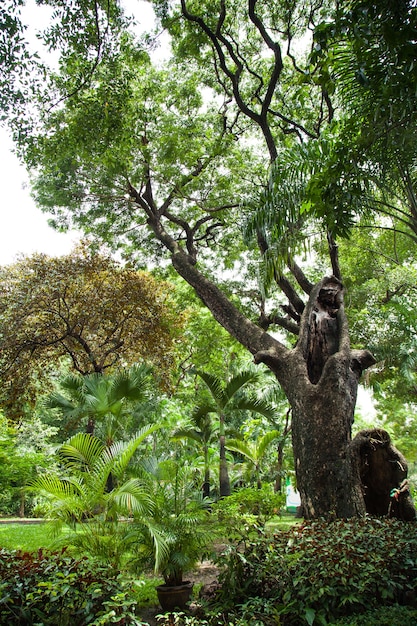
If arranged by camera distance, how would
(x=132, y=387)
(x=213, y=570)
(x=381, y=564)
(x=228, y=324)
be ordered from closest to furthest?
(x=381, y=564), (x=213, y=570), (x=228, y=324), (x=132, y=387)

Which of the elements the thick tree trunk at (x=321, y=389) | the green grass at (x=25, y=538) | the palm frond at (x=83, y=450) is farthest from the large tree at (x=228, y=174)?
the green grass at (x=25, y=538)

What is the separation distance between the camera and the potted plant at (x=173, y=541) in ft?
17.0

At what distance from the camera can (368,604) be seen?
3.55 metres

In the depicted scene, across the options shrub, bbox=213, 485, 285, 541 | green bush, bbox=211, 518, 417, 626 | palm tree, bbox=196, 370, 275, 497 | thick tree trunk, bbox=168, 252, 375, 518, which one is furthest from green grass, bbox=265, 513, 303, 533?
green bush, bbox=211, 518, 417, 626

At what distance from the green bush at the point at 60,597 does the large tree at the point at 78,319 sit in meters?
7.71

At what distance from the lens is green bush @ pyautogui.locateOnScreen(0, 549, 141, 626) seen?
9.55 ft

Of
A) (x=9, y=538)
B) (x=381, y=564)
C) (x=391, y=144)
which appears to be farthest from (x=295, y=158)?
(x=9, y=538)

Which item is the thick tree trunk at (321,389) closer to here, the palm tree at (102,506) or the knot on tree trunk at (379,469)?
the knot on tree trunk at (379,469)

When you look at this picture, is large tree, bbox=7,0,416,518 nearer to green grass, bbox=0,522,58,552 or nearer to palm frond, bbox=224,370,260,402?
palm frond, bbox=224,370,260,402

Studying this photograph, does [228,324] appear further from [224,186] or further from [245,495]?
[224,186]

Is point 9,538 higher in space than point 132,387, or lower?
lower

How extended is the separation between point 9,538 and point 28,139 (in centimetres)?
761

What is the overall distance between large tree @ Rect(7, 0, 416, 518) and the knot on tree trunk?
0.27 m

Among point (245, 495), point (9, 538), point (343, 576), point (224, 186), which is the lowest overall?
point (9, 538)
